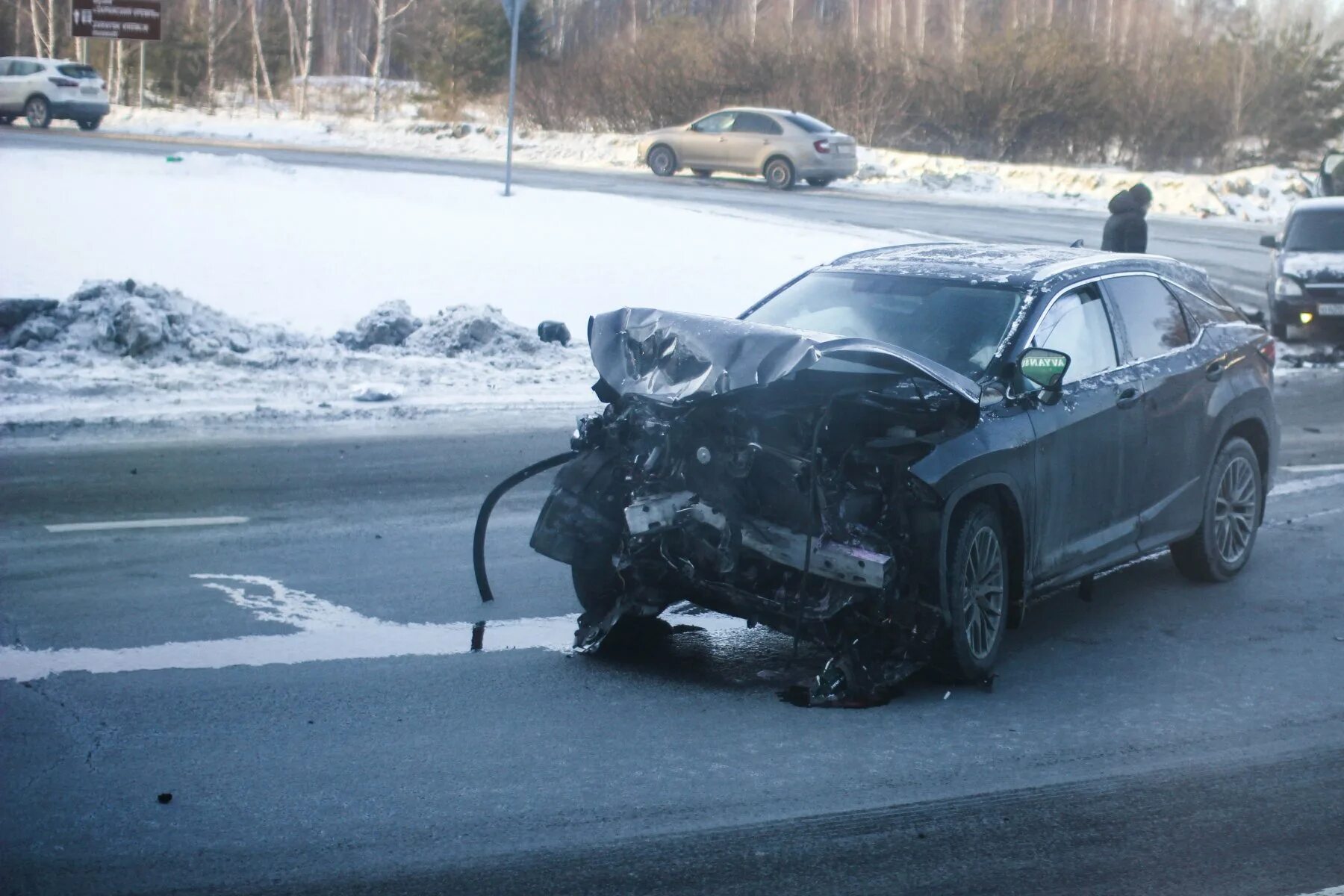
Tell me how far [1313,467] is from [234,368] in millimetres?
8727

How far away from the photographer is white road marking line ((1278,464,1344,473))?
419 inches

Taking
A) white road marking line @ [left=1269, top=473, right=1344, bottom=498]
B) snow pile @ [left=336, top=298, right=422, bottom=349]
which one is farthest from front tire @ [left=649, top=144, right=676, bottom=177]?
white road marking line @ [left=1269, top=473, right=1344, bottom=498]

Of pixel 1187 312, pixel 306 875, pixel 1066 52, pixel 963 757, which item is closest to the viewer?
pixel 306 875

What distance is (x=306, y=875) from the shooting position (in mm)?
4078

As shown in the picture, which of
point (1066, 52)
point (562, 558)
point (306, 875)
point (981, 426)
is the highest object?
point (1066, 52)

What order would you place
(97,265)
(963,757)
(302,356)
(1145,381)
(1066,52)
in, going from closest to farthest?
(963,757), (1145,381), (302,356), (97,265), (1066,52)

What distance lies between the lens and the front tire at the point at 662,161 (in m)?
35.2

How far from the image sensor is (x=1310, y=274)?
56.4ft

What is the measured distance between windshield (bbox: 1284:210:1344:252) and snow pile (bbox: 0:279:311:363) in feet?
38.3

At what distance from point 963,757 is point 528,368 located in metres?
9.16

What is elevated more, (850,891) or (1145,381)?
(1145,381)

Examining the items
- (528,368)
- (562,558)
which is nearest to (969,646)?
(562,558)

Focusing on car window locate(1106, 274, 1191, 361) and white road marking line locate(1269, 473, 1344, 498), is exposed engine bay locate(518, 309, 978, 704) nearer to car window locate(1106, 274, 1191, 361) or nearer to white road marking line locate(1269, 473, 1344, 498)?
car window locate(1106, 274, 1191, 361)

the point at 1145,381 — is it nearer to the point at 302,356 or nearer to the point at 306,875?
the point at 306,875
